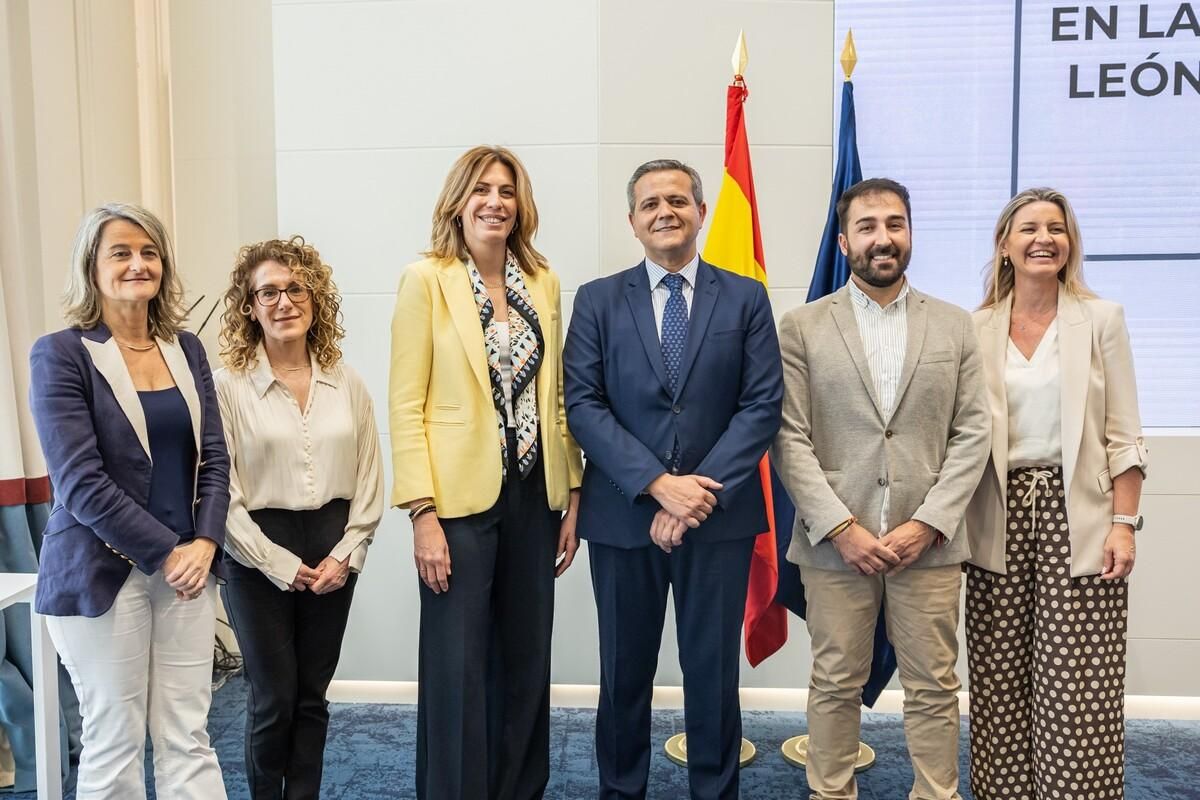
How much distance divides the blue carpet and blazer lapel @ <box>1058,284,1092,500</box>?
44.5 inches

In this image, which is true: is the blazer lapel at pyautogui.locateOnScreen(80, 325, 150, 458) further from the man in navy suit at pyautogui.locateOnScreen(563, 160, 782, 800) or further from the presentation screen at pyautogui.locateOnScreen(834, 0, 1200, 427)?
the presentation screen at pyautogui.locateOnScreen(834, 0, 1200, 427)

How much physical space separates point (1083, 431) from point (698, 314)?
1046mm

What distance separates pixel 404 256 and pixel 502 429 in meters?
1.39

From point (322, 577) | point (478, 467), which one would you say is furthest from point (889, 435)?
point (322, 577)

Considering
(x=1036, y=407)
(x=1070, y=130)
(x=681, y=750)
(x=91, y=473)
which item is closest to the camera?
(x=91, y=473)

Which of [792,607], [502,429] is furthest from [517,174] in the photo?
[792,607]

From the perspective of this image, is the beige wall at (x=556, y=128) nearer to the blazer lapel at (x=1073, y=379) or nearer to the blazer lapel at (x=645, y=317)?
the blazer lapel at (x=645, y=317)

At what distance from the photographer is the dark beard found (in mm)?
2236

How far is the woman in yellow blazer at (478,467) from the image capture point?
7.04 feet

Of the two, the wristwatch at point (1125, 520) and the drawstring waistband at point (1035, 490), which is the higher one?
the drawstring waistband at point (1035, 490)

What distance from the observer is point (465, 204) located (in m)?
2.18

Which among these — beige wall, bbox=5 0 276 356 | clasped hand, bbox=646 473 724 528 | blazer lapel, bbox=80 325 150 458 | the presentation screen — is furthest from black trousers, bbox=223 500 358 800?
the presentation screen

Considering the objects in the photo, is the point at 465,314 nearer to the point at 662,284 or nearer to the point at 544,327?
the point at 544,327

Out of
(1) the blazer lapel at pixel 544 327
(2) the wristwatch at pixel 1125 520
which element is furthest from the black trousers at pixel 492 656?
(2) the wristwatch at pixel 1125 520
